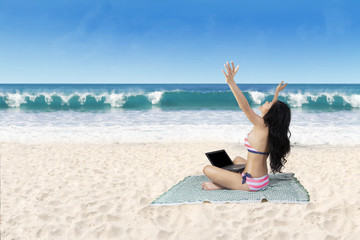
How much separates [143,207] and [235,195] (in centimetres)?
118

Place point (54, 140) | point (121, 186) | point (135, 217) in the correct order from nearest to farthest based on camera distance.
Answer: point (135, 217), point (121, 186), point (54, 140)

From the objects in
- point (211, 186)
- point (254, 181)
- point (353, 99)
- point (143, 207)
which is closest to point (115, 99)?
point (353, 99)

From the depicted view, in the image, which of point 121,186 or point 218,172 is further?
point 121,186

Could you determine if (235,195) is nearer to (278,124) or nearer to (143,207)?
(278,124)

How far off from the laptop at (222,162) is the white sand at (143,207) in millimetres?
719

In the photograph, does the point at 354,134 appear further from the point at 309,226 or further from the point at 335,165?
the point at 309,226

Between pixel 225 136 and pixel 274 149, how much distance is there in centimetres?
644

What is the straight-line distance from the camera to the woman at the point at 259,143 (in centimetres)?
383

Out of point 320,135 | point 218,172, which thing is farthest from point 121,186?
point 320,135

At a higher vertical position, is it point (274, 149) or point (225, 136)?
point (274, 149)

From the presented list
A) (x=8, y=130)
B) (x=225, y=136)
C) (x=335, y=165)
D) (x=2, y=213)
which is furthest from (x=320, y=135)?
(x=8, y=130)

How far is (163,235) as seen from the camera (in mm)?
3420

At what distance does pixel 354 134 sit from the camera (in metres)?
10.7


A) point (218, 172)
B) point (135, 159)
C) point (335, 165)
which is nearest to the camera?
point (218, 172)
